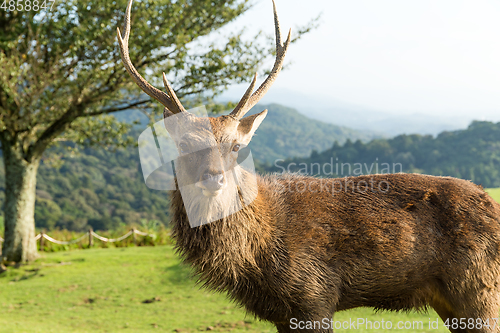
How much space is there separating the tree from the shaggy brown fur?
6.68m

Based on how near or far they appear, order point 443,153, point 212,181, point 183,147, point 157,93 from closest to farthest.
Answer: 1. point 212,181
2. point 183,147
3. point 157,93
4. point 443,153

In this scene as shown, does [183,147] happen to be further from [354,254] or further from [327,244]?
[354,254]

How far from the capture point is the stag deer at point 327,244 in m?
3.32

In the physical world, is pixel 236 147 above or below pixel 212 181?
above

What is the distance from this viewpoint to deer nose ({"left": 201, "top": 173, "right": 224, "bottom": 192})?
295cm

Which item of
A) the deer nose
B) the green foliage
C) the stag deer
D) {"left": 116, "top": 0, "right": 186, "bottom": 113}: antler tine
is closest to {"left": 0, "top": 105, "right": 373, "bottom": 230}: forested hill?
{"left": 116, "top": 0, "right": 186, "bottom": 113}: antler tine

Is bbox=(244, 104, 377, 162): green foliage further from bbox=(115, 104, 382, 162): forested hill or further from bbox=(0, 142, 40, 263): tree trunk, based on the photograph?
bbox=(0, 142, 40, 263): tree trunk

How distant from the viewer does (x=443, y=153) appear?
4638 cm

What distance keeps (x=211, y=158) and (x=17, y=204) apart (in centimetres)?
932

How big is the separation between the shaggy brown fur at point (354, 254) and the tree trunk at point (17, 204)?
8675 millimetres

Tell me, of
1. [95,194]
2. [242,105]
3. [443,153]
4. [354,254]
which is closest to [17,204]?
[242,105]

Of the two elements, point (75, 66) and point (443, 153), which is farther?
point (443, 153)

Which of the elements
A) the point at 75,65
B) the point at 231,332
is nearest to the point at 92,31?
the point at 75,65

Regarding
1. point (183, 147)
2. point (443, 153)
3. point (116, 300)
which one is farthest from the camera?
point (443, 153)
